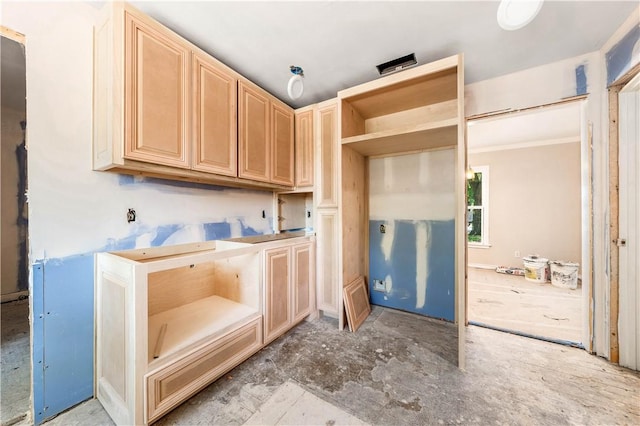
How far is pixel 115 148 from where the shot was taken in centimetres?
126

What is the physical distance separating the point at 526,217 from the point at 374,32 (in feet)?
15.1

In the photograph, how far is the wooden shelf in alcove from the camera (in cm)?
182

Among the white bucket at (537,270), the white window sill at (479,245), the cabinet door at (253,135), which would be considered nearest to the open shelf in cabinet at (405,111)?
the cabinet door at (253,135)

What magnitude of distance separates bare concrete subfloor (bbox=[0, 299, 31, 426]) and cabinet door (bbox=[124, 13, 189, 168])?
1.63 meters

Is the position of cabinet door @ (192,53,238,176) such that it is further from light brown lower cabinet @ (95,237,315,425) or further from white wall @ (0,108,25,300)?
white wall @ (0,108,25,300)

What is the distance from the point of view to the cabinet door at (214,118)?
164cm

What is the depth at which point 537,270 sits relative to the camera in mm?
3791

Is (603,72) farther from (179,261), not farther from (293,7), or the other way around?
(179,261)

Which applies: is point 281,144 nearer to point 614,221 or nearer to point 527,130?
point 614,221

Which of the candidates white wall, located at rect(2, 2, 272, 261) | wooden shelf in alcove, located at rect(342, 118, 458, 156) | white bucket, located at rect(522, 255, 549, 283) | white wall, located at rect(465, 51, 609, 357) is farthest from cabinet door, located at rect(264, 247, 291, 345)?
white bucket, located at rect(522, 255, 549, 283)

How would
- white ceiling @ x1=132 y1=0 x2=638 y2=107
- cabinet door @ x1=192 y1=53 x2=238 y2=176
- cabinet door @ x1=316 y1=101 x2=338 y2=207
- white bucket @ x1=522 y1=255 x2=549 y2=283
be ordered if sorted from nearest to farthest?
white ceiling @ x1=132 y1=0 x2=638 y2=107, cabinet door @ x1=192 y1=53 x2=238 y2=176, cabinet door @ x1=316 y1=101 x2=338 y2=207, white bucket @ x1=522 y1=255 x2=549 y2=283

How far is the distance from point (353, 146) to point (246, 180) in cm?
114

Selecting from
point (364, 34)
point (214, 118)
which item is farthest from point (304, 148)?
point (364, 34)

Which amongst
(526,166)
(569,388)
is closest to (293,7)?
(569,388)
